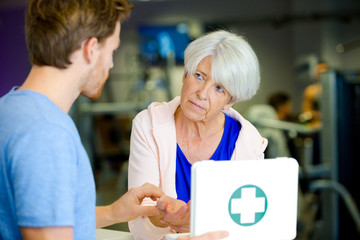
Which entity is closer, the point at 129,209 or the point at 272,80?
the point at 129,209

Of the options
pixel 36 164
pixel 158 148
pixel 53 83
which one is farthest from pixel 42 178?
pixel 158 148

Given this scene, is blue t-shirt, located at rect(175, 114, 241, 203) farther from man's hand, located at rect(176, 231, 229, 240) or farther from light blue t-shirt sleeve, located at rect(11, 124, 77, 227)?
light blue t-shirt sleeve, located at rect(11, 124, 77, 227)

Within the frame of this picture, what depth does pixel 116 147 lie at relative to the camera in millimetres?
7801

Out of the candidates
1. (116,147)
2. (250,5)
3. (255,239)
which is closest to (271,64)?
(250,5)

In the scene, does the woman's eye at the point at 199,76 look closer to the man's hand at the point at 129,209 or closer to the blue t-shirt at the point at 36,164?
the man's hand at the point at 129,209

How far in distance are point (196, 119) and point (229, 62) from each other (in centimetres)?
21

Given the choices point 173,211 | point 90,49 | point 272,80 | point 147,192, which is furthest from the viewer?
point 272,80

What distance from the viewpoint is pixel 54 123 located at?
0.89m

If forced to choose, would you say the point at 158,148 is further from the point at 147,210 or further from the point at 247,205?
the point at 247,205

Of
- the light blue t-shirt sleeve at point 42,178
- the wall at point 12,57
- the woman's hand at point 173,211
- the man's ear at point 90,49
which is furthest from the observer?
the wall at point 12,57

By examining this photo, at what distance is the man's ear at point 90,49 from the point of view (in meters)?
0.96

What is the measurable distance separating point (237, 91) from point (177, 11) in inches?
314

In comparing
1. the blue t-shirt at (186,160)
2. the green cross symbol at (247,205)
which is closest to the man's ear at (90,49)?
the green cross symbol at (247,205)

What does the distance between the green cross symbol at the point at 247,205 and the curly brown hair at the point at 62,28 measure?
44 centimetres
